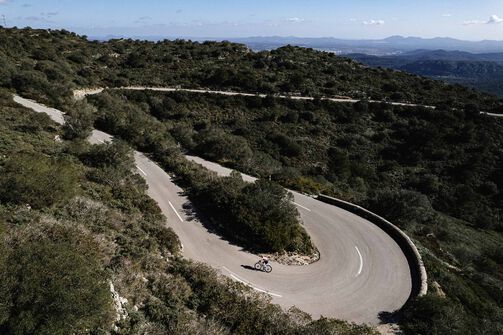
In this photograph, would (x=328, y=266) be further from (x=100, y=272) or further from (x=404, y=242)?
(x=100, y=272)

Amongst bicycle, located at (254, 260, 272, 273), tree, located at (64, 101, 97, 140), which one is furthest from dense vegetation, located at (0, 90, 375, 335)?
tree, located at (64, 101, 97, 140)

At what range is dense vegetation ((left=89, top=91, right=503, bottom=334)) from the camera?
2266 centimetres

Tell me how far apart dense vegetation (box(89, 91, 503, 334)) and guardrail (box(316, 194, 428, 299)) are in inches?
Answer: 23.1

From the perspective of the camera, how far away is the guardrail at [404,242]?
15.2m

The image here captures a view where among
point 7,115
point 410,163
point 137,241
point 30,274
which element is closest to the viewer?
point 30,274

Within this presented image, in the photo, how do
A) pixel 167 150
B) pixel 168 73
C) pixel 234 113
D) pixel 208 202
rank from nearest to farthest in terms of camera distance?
pixel 208 202, pixel 167 150, pixel 234 113, pixel 168 73

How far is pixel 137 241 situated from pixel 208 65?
167ft

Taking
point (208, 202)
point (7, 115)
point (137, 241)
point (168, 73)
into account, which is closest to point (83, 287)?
point (137, 241)

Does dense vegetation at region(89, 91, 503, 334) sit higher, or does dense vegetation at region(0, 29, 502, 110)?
dense vegetation at region(0, 29, 502, 110)

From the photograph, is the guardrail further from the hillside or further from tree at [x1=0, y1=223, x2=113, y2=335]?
tree at [x1=0, y1=223, x2=113, y2=335]

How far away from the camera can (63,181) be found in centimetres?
1410

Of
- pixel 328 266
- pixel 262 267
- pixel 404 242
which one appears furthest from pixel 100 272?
pixel 404 242

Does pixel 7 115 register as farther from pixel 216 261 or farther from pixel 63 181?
pixel 216 261

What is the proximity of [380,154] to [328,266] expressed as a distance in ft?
98.9
